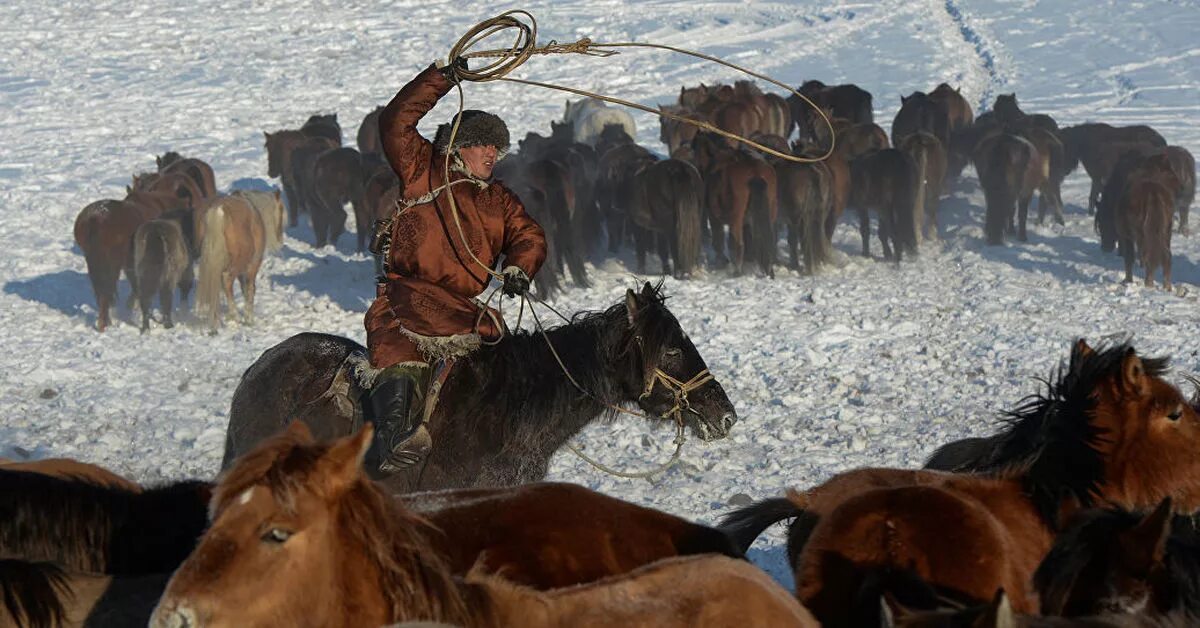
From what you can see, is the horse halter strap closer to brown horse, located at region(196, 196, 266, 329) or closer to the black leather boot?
the black leather boot

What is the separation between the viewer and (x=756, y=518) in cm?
450

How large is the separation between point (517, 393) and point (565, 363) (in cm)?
27

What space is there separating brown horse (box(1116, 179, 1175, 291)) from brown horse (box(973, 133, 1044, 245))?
242cm

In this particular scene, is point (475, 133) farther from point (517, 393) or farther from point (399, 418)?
point (399, 418)

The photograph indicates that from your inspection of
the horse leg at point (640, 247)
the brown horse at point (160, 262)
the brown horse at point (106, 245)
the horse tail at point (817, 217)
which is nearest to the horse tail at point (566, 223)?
the horse leg at point (640, 247)

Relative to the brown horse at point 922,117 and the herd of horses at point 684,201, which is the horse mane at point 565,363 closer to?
the herd of horses at point 684,201

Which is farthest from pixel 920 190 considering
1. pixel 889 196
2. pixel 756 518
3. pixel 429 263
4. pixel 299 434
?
pixel 299 434

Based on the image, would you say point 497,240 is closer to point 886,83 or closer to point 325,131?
point 325,131

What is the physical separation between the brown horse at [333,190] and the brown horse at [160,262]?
360cm

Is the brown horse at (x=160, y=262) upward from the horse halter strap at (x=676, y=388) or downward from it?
downward

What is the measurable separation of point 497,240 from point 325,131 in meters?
18.0

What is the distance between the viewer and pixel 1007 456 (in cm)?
422

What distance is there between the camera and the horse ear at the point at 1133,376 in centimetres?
405

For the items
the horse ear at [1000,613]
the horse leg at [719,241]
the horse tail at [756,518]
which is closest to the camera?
the horse ear at [1000,613]
